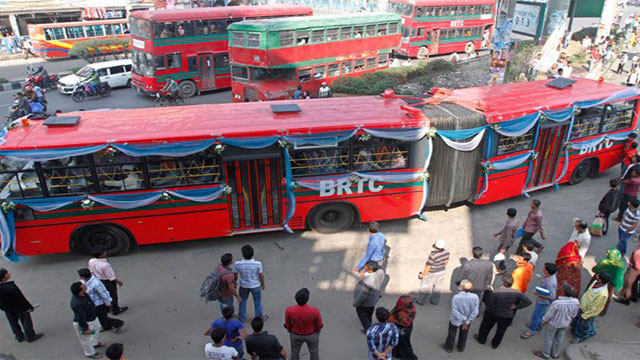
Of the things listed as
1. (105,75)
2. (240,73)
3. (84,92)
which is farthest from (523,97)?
(105,75)

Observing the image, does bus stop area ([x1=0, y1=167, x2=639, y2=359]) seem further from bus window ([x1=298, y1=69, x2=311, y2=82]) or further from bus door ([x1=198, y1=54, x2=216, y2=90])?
bus door ([x1=198, y1=54, x2=216, y2=90])

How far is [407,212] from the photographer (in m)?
10.7

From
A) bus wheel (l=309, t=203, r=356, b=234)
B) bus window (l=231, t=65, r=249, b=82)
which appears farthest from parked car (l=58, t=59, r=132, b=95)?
bus wheel (l=309, t=203, r=356, b=234)

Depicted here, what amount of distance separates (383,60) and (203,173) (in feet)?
52.9

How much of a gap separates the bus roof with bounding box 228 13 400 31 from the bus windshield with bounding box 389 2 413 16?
5.64 m

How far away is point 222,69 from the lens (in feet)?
75.5

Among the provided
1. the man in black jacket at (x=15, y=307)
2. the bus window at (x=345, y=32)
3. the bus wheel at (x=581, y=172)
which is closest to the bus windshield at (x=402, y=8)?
the bus window at (x=345, y=32)

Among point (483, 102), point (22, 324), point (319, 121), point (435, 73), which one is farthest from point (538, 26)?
point (22, 324)

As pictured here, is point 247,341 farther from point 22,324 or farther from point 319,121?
point 319,121

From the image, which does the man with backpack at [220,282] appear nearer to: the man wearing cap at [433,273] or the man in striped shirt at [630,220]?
the man wearing cap at [433,273]

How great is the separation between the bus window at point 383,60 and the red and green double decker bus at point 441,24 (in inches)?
223

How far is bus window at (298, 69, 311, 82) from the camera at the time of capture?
19603 millimetres

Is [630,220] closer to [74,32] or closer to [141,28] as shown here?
[141,28]

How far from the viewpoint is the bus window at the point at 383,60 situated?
23.0 m
